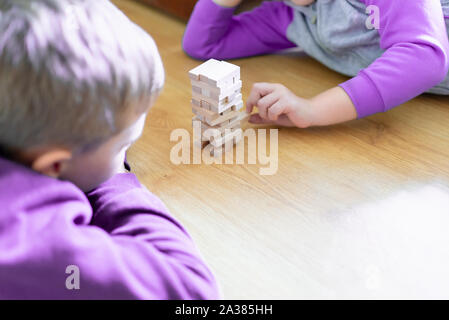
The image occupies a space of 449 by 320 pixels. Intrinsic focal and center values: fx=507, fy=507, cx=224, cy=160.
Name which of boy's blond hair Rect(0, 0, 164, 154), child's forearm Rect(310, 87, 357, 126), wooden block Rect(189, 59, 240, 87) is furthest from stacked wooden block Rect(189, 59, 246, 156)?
boy's blond hair Rect(0, 0, 164, 154)

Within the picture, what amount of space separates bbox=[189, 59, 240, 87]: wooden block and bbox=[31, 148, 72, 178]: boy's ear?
11.6 inches

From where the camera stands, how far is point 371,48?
977 mm

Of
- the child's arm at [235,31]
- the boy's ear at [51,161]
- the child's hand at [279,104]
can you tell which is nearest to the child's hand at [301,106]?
the child's hand at [279,104]

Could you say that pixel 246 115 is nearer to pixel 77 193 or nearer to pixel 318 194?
pixel 318 194

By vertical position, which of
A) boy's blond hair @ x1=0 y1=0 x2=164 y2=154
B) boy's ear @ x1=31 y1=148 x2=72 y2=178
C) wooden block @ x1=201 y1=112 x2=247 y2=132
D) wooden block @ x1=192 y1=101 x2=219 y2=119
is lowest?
wooden block @ x1=201 y1=112 x2=247 y2=132

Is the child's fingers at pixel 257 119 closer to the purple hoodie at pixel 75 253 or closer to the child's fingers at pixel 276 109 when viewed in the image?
the child's fingers at pixel 276 109

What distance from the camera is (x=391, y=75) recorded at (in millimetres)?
859

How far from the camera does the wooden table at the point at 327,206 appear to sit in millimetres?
659

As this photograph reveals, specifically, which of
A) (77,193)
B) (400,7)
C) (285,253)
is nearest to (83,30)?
(77,193)

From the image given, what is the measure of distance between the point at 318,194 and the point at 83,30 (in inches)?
17.4

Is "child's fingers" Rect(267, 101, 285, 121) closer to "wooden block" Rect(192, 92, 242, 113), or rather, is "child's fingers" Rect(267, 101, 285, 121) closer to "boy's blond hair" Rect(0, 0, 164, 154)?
"wooden block" Rect(192, 92, 242, 113)

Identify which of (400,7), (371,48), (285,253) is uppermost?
(400,7)

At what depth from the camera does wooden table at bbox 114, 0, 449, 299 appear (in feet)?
2.16

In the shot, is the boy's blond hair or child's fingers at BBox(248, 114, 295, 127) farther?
child's fingers at BBox(248, 114, 295, 127)
